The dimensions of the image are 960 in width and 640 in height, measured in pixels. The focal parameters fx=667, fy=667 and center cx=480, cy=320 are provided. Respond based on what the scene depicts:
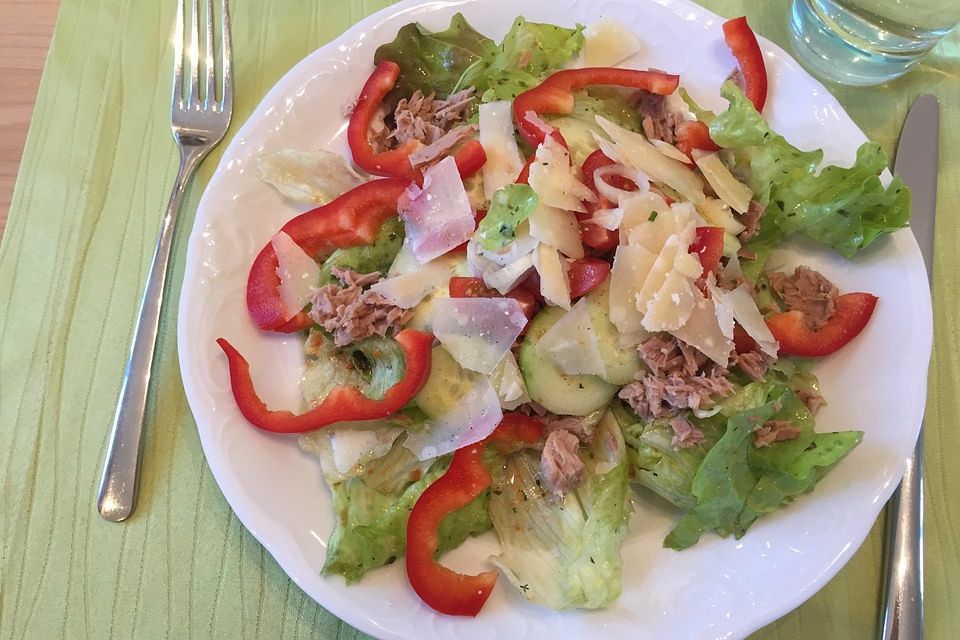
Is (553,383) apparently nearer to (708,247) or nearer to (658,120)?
(708,247)

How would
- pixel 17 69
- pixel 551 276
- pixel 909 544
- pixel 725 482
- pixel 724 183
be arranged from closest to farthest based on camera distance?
pixel 725 482
pixel 551 276
pixel 909 544
pixel 724 183
pixel 17 69

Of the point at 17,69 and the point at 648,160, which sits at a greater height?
the point at 648,160

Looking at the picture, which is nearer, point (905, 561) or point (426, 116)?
point (905, 561)

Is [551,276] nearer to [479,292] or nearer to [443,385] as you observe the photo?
[479,292]

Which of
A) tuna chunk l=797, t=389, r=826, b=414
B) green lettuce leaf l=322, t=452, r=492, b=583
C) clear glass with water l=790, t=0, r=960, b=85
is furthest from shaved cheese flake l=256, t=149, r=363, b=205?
clear glass with water l=790, t=0, r=960, b=85

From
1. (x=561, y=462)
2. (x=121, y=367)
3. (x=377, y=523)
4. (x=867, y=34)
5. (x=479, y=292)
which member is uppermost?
(x=867, y=34)

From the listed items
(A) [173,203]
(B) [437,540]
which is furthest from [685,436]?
(A) [173,203]

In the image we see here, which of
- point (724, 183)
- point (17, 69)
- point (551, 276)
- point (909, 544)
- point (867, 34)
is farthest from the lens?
point (17, 69)

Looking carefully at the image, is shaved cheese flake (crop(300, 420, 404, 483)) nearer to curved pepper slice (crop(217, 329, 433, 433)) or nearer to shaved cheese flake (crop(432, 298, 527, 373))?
curved pepper slice (crop(217, 329, 433, 433))

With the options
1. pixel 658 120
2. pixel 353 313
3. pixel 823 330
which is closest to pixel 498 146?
pixel 658 120
